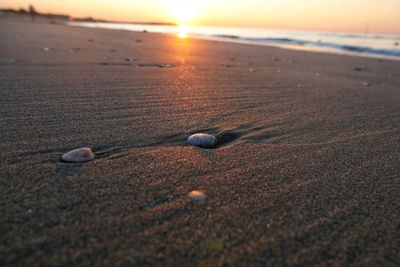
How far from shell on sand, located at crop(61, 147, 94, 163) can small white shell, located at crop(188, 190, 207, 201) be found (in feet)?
1.57

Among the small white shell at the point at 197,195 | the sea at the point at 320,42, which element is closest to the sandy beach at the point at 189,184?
the small white shell at the point at 197,195

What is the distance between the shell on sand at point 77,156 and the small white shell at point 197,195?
0.48 m

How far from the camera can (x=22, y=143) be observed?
4.41 ft

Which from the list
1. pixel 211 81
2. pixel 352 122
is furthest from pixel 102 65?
Result: pixel 352 122

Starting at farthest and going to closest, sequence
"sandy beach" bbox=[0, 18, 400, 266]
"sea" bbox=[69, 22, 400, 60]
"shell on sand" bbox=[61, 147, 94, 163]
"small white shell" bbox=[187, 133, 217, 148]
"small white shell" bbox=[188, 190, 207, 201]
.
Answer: "sea" bbox=[69, 22, 400, 60]
"small white shell" bbox=[187, 133, 217, 148]
"shell on sand" bbox=[61, 147, 94, 163]
"small white shell" bbox=[188, 190, 207, 201]
"sandy beach" bbox=[0, 18, 400, 266]

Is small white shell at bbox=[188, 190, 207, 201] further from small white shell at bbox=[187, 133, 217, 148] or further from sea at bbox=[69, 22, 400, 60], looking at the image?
sea at bbox=[69, 22, 400, 60]

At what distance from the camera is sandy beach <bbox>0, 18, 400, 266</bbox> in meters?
0.80

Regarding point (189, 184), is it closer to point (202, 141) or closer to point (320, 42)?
point (202, 141)

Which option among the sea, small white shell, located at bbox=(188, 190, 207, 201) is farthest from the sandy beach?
the sea

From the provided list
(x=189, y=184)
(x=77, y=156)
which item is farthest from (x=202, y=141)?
(x=77, y=156)

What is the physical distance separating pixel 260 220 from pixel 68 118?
50.5 inches

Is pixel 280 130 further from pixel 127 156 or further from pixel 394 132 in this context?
pixel 127 156

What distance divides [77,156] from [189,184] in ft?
1.57

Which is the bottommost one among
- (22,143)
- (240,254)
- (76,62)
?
(240,254)
